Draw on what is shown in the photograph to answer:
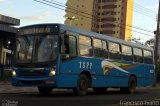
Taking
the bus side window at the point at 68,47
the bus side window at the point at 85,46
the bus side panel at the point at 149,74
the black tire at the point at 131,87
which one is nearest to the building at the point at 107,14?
the bus side panel at the point at 149,74

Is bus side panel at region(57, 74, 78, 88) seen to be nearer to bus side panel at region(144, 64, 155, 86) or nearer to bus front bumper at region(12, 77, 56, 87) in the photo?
bus front bumper at region(12, 77, 56, 87)

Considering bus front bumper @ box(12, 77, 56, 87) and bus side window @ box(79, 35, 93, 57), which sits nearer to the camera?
bus front bumper @ box(12, 77, 56, 87)

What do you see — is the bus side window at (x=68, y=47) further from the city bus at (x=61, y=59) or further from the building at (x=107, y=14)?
the building at (x=107, y=14)

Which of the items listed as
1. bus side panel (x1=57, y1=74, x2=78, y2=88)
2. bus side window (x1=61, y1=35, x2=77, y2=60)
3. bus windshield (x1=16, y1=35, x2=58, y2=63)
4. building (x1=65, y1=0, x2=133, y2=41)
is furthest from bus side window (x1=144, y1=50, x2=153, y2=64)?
building (x1=65, y1=0, x2=133, y2=41)

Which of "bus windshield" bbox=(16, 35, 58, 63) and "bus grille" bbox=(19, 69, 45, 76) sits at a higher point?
"bus windshield" bbox=(16, 35, 58, 63)

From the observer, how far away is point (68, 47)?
21.2 m

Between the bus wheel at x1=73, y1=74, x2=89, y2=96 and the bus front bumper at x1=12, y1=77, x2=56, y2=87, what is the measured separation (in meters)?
1.94

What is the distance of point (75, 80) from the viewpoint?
71.5 ft

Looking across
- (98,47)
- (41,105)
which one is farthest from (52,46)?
(41,105)

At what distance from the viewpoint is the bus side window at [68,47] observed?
20828 millimetres

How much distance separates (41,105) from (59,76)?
16.4 feet

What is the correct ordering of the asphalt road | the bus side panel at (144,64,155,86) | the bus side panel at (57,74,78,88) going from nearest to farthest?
the asphalt road → the bus side panel at (57,74,78,88) → the bus side panel at (144,64,155,86)

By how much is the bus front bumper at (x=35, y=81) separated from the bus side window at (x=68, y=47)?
1.18 metres

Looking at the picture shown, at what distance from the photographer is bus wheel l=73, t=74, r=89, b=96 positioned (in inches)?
869
